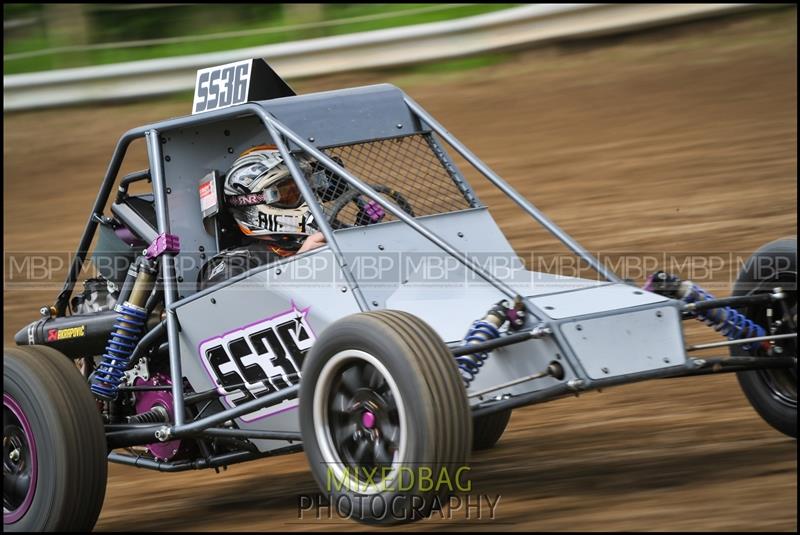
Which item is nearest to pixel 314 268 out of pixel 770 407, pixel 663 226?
pixel 770 407

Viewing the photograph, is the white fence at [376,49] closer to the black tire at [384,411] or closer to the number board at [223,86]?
the number board at [223,86]

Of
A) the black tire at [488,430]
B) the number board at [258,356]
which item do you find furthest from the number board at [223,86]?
the black tire at [488,430]

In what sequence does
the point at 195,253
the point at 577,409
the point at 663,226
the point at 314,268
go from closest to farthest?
the point at 314,268
the point at 195,253
the point at 577,409
the point at 663,226

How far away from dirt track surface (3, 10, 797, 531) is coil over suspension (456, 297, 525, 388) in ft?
1.83

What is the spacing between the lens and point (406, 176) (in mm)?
5801

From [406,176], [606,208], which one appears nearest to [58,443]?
[406,176]

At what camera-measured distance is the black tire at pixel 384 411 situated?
428cm

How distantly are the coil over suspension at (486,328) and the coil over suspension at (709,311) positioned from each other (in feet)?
2.40

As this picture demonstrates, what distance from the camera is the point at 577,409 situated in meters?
6.96

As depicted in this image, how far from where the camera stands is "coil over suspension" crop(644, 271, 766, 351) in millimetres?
5129

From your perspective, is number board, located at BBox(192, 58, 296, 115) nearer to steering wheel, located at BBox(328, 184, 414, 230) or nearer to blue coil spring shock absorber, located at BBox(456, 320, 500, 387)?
steering wheel, located at BBox(328, 184, 414, 230)

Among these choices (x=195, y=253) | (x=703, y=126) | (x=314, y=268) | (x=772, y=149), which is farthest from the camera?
(x=703, y=126)

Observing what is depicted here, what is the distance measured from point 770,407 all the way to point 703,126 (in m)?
6.07

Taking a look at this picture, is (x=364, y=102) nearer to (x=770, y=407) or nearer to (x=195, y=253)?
(x=195, y=253)
